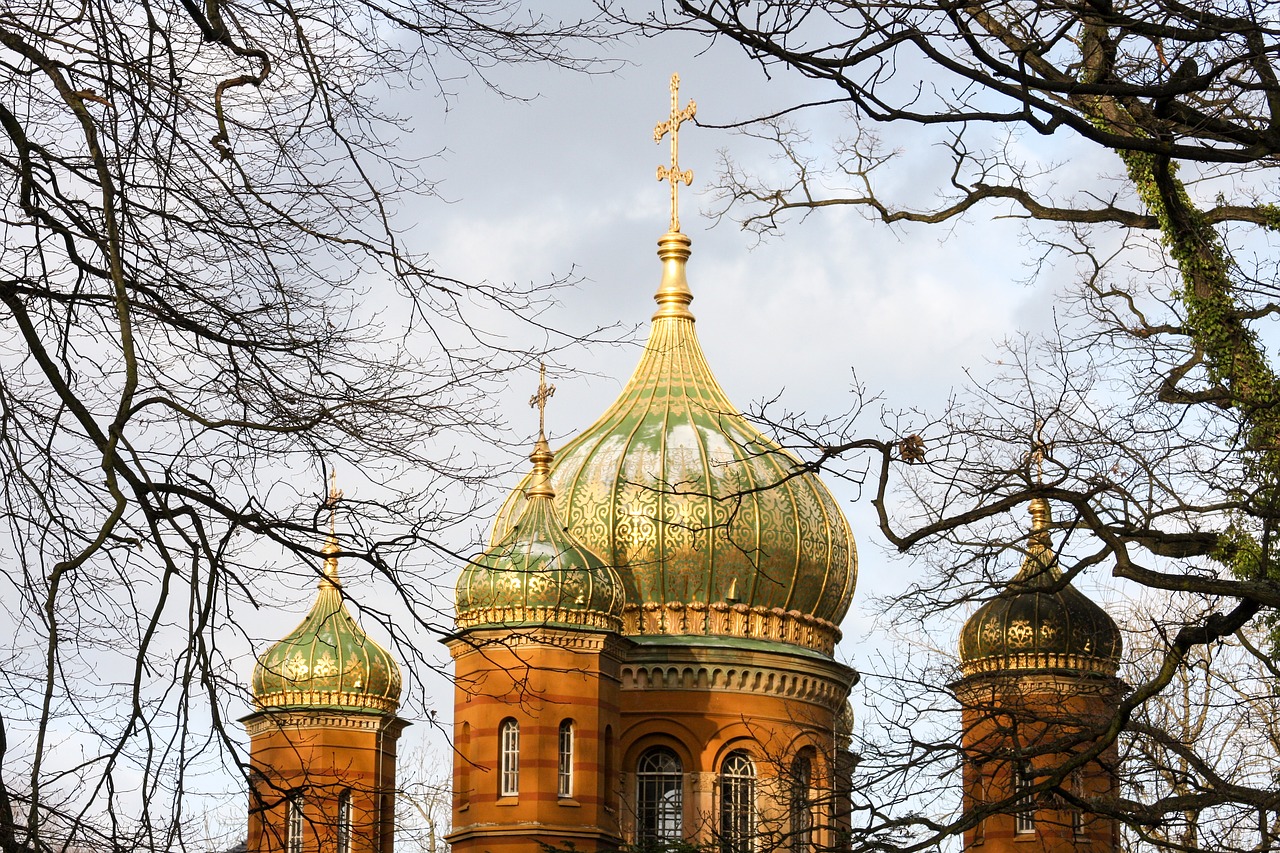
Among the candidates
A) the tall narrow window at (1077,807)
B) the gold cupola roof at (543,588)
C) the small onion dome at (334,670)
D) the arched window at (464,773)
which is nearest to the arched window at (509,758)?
the arched window at (464,773)

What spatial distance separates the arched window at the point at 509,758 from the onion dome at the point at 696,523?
372 centimetres

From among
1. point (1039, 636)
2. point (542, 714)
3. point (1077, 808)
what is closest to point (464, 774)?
point (542, 714)

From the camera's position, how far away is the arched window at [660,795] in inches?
1267

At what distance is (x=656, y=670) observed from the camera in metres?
32.6

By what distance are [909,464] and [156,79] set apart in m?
6.30

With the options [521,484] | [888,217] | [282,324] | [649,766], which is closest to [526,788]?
[649,766]

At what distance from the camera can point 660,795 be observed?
3241cm

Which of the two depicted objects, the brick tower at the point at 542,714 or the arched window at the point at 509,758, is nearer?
the brick tower at the point at 542,714

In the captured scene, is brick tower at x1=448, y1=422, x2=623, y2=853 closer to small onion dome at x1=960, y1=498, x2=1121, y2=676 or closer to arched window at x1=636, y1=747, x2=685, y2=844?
arched window at x1=636, y1=747, x2=685, y2=844

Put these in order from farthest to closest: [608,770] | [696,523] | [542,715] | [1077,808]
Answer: [696,523] → [608,770] → [542,715] → [1077,808]

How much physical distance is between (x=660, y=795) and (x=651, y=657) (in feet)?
6.76

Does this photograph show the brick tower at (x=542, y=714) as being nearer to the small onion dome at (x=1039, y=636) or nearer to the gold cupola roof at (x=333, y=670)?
the gold cupola roof at (x=333, y=670)

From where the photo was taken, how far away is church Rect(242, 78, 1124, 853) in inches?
1166

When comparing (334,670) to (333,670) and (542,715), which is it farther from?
(542,715)
